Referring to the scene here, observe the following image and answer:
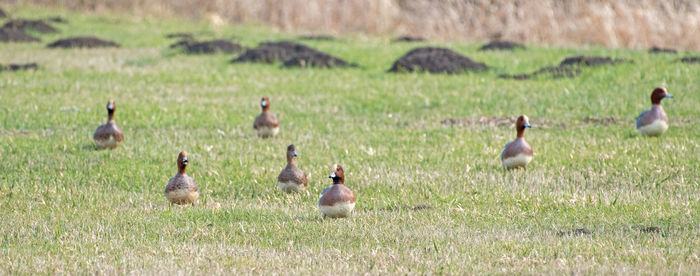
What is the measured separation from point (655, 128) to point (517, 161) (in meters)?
3.29

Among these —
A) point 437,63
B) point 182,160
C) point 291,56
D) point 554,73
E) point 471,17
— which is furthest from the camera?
point 471,17

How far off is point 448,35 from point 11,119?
1729cm

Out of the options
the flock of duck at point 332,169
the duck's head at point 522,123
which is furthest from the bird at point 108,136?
the duck's head at point 522,123

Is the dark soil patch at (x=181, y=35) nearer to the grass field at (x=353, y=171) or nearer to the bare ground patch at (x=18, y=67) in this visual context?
the grass field at (x=353, y=171)

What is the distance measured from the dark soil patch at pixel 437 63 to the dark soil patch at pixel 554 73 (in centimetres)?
106

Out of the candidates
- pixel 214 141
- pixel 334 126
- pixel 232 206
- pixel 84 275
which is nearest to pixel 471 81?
pixel 334 126

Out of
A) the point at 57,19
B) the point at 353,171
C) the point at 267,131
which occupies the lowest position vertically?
the point at 353,171

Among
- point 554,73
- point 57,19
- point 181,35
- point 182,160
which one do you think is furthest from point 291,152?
point 57,19

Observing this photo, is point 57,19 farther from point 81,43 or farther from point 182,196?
point 182,196

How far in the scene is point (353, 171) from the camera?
10.7 m

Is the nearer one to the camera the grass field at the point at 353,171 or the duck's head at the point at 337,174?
the grass field at the point at 353,171

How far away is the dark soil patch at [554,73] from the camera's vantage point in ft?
63.3

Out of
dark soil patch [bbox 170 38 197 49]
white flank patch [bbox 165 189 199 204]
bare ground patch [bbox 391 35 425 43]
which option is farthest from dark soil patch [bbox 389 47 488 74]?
white flank patch [bbox 165 189 199 204]

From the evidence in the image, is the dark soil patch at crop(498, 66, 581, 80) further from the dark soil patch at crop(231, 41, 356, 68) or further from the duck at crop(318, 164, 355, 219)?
the duck at crop(318, 164, 355, 219)
